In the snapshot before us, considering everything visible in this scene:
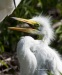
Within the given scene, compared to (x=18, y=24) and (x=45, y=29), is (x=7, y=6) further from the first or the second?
(x=18, y=24)

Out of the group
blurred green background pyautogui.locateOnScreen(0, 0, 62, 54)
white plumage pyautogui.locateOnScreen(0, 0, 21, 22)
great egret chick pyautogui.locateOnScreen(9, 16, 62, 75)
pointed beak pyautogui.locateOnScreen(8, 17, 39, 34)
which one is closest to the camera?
great egret chick pyautogui.locateOnScreen(9, 16, 62, 75)

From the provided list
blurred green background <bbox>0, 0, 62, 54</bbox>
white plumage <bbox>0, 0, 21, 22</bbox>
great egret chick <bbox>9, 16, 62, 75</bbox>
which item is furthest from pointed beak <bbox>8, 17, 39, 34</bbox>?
blurred green background <bbox>0, 0, 62, 54</bbox>

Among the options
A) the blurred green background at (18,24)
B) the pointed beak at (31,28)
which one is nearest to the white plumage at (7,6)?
the pointed beak at (31,28)

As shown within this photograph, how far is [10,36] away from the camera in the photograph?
6617 millimetres

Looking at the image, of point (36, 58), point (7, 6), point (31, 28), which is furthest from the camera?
point (7, 6)

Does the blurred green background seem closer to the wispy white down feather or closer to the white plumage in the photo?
the white plumage

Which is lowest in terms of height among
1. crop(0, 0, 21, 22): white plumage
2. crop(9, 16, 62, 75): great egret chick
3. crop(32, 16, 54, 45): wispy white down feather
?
crop(9, 16, 62, 75): great egret chick

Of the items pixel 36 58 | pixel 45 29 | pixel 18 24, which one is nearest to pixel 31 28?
pixel 45 29

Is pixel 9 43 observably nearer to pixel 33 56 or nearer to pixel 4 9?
pixel 4 9

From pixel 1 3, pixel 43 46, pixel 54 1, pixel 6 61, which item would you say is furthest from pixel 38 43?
pixel 54 1

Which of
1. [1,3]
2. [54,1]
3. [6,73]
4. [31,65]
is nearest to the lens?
[31,65]

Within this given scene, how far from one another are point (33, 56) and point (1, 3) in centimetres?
76

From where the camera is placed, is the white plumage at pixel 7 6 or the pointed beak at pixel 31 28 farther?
the white plumage at pixel 7 6

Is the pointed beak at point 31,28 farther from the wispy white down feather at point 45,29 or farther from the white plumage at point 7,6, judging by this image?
the white plumage at point 7,6
